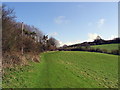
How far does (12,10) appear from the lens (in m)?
16.4

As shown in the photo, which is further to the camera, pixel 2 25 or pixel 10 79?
pixel 2 25

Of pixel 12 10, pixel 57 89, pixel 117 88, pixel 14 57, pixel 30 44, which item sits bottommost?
pixel 117 88

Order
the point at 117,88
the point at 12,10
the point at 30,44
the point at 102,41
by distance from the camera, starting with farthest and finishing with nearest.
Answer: the point at 102,41 < the point at 30,44 < the point at 12,10 < the point at 117,88

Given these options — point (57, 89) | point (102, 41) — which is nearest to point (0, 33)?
point (57, 89)

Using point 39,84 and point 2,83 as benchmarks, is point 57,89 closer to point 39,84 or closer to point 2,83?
point 39,84

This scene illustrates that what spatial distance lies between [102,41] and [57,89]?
277ft

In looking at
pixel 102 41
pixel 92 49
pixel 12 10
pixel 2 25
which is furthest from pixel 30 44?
pixel 102 41

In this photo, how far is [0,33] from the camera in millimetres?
13602

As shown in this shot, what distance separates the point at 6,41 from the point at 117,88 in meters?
12.8

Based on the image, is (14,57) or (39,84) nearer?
(39,84)

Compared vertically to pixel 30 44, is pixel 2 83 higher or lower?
lower

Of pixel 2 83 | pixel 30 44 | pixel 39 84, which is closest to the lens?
pixel 2 83

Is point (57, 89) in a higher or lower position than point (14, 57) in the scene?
lower

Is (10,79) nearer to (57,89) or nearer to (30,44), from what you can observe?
(57,89)
